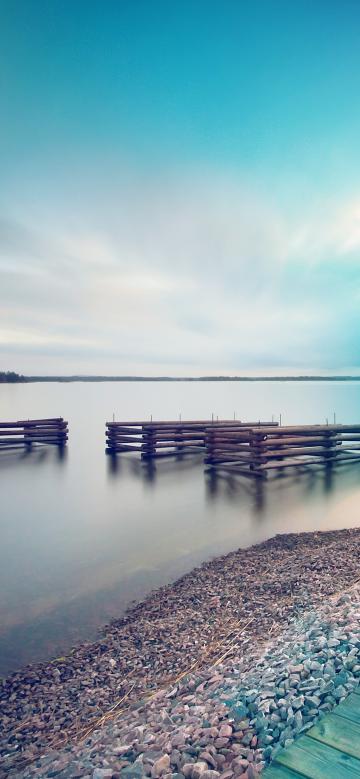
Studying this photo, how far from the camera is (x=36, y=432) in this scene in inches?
1202

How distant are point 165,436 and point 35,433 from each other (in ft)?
31.9

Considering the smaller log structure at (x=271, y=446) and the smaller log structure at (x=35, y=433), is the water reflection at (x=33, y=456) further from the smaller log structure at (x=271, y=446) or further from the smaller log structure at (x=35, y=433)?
the smaller log structure at (x=271, y=446)

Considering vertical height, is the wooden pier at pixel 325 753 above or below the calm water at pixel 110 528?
above

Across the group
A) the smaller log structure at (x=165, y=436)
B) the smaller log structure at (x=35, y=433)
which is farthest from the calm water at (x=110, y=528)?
the smaller log structure at (x=35, y=433)

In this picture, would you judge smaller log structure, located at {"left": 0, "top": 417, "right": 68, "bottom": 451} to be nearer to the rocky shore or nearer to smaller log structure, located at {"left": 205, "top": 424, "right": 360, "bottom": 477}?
smaller log structure, located at {"left": 205, "top": 424, "right": 360, "bottom": 477}

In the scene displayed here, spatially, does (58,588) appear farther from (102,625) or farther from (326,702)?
(326,702)

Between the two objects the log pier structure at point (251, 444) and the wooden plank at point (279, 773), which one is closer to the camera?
the wooden plank at point (279, 773)

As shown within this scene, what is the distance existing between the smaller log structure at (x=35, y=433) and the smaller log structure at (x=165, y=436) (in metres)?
4.67

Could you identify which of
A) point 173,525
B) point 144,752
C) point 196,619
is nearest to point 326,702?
point 144,752

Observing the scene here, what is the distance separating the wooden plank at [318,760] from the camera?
2842mm

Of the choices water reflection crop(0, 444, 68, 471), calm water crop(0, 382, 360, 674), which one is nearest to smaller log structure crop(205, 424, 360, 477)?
calm water crop(0, 382, 360, 674)

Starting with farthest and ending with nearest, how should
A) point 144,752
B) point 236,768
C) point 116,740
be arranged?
1. point 116,740
2. point 144,752
3. point 236,768

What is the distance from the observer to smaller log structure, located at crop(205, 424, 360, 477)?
19484mm

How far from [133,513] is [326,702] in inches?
439
